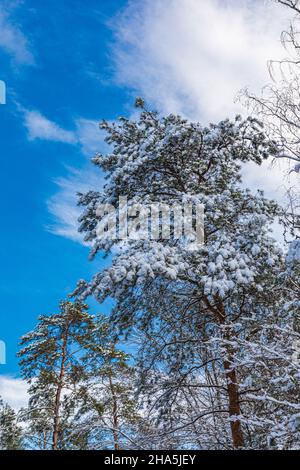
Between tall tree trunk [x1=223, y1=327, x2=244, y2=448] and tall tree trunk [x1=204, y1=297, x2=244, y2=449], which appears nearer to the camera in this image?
tall tree trunk [x1=204, y1=297, x2=244, y2=449]

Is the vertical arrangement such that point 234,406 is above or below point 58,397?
below

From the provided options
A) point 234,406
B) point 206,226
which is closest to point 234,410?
point 234,406

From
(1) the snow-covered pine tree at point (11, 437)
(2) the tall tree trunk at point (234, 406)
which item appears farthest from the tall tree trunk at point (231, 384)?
(1) the snow-covered pine tree at point (11, 437)

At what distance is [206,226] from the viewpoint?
8.98m

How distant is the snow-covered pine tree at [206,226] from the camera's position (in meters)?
7.34

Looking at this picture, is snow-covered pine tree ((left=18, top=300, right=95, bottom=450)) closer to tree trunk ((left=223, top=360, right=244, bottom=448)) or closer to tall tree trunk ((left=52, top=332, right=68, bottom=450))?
tall tree trunk ((left=52, top=332, right=68, bottom=450))

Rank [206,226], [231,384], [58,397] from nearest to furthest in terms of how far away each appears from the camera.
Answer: [231,384] < [206,226] < [58,397]

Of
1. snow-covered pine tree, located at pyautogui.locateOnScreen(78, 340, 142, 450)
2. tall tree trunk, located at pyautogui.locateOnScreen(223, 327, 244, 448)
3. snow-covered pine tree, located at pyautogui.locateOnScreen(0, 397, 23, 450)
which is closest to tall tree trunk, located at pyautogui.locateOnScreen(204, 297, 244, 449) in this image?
tall tree trunk, located at pyautogui.locateOnScreen(223, 327, 244, 448)

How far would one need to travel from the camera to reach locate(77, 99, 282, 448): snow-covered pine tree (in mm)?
7340

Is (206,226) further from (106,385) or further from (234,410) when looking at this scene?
(106,385)

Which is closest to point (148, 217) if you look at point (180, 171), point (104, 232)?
point (104, 232)

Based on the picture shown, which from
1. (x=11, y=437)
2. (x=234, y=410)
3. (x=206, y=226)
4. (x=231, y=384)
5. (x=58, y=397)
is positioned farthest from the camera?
(x=58, y=397)

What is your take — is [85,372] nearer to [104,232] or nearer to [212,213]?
[104,232]

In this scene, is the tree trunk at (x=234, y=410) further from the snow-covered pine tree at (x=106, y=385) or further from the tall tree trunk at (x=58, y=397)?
the tall tree trunk at (x=58, y=397)
